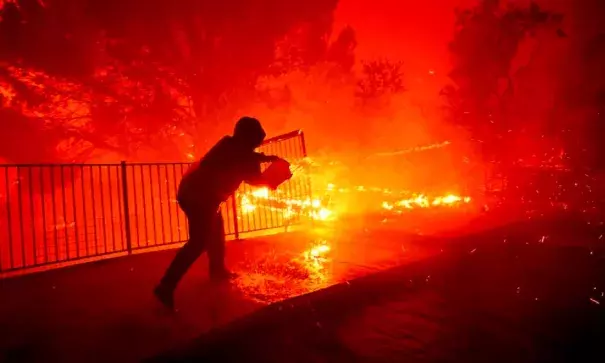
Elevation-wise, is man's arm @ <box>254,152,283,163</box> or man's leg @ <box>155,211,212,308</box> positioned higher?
man's arm @ <box>254,152,283,163</box>

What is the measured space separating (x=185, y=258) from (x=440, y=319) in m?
2.36

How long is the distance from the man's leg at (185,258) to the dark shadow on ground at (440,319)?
33.3 inches

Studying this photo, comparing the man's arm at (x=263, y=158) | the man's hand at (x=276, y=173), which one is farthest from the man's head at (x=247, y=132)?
the man's hand at (x=276, y=173)

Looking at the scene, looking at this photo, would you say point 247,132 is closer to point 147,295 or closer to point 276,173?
point 276,173

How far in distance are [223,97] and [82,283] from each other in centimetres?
1233

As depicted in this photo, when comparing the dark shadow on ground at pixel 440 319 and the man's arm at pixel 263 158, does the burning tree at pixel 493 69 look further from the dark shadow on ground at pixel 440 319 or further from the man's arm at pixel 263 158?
the man's arm at pixel 263 158

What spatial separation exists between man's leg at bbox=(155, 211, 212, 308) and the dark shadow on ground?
2.78 ft

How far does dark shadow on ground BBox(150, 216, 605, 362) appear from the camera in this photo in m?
2.67

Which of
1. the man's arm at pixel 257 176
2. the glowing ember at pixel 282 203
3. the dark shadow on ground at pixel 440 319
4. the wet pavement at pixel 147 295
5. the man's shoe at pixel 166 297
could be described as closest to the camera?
the dark shadow on ground at pixel 440 319

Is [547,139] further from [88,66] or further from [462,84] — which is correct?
[88,66]

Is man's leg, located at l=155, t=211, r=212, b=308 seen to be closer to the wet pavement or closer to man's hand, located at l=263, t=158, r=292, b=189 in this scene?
the wet pavement

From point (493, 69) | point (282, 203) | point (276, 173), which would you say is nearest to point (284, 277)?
point (276, 173)

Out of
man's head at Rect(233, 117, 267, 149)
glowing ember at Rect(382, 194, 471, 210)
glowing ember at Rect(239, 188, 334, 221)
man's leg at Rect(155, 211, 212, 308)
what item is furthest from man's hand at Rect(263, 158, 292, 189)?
glowing ember at Rect(382, 194, 471, 210)

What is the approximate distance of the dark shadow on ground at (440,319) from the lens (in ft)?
8.77
